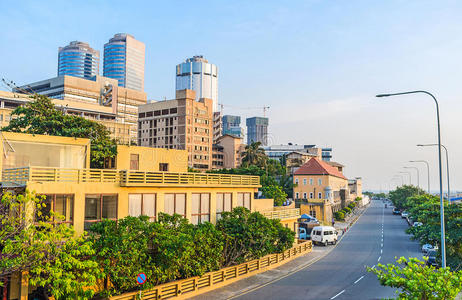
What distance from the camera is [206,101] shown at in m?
142

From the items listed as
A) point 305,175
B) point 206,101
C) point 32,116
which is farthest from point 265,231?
point 206,101

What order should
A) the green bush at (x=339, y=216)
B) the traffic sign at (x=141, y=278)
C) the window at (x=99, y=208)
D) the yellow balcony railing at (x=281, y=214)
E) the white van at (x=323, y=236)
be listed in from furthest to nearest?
the green bush at (x=339, y=216) → the white van at (x=323, y=236) → the yellow balcony railing at (x=281, y=214) → the window at (x=99, y=208) → the traffic sign at (x=141, y=278)

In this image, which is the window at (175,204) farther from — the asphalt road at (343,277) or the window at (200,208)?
the asphalt road at (343,277)

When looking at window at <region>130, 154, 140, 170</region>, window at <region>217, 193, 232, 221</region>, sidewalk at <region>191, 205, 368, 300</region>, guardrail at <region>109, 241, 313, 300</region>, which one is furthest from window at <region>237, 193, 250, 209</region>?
window at <region>130, 154, 140, 170</region>

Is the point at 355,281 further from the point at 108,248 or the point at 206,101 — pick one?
the point at 206,101

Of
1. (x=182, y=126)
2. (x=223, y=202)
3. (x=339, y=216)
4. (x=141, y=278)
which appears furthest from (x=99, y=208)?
(x=182, y=126)

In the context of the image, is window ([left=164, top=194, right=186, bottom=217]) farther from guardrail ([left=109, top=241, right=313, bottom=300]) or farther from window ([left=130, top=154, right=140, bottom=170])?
window ([left=130, top=154, right=140, bottom=170])

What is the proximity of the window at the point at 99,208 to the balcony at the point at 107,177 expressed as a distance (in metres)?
1.06

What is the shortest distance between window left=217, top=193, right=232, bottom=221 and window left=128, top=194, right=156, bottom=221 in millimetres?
7377

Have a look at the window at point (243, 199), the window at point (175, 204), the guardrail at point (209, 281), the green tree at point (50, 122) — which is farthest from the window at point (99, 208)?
the green tree at point (50, 122)

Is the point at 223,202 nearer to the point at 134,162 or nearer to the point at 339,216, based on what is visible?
the point at 134,162

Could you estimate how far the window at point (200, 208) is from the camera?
3172cm

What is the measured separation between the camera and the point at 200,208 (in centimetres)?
3231

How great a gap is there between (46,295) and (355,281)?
21927mm
